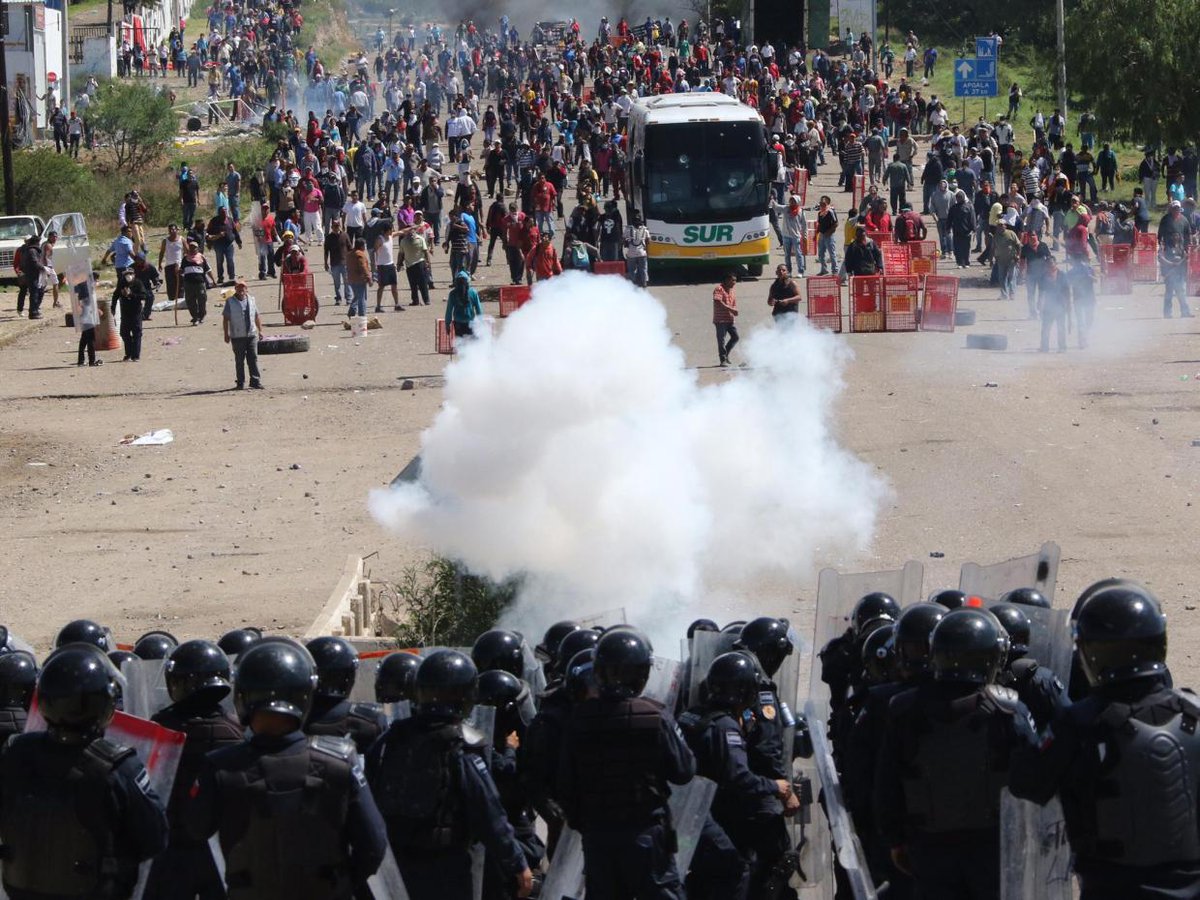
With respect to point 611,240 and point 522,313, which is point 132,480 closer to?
point 522,313

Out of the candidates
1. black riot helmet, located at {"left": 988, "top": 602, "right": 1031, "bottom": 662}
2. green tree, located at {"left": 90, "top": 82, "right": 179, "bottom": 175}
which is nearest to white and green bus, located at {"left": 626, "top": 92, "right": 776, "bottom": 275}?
green tree, located at {"left": 90, "top": 82, "right": 179, "bottom": 175}

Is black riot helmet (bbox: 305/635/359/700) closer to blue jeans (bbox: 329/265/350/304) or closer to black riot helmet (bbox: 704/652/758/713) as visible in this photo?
black riot helmet (bbox: 704/652/758/713)

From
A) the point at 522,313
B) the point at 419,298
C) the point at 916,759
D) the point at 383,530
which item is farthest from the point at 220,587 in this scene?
the point at 419,298

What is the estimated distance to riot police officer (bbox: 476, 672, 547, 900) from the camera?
6492mm

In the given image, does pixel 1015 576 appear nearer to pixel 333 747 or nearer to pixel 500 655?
pixel 500 655

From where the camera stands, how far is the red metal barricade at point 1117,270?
28766 mm

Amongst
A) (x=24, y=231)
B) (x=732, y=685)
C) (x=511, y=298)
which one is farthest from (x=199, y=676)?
(x=24, y=231)

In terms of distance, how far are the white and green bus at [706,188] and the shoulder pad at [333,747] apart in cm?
2550

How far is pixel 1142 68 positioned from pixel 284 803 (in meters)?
35.3

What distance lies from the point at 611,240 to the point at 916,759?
954 inches

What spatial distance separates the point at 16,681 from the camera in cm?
648

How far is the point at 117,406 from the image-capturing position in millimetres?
22109

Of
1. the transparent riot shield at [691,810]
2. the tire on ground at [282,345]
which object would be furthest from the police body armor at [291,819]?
the tire on ground at [282,345]

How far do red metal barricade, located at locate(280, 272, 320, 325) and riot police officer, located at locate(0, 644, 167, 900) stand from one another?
22.3m
